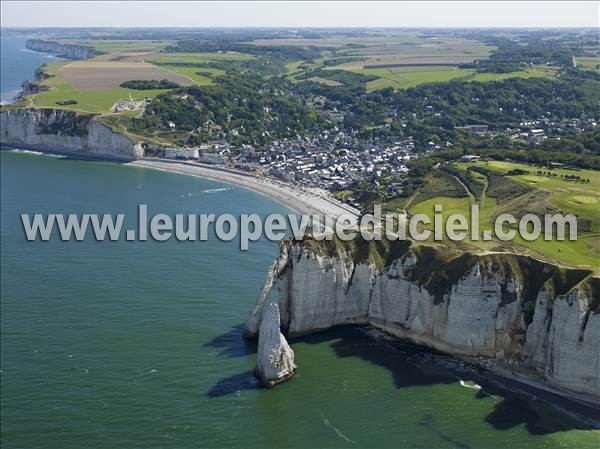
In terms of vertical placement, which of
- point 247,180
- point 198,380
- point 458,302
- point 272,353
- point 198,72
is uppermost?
point 198,72

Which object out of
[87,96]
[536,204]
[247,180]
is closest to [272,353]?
[536,204]

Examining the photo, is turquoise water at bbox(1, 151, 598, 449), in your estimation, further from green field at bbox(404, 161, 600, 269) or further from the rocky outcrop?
green field at bbox(404, 161, 600, 269)

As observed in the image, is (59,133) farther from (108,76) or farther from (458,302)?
(458,302)

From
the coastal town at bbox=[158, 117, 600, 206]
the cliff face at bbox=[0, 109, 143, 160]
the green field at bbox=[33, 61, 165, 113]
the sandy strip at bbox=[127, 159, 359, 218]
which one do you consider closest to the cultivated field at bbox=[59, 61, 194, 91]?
the green field at bbox=[33, 61, 165, 113]

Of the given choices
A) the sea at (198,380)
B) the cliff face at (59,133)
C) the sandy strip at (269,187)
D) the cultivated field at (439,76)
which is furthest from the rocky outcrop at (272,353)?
the cultivated field at (439,76)

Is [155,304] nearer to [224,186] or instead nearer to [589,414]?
[589,414]

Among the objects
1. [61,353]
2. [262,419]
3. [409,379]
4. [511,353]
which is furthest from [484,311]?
[61,353]
